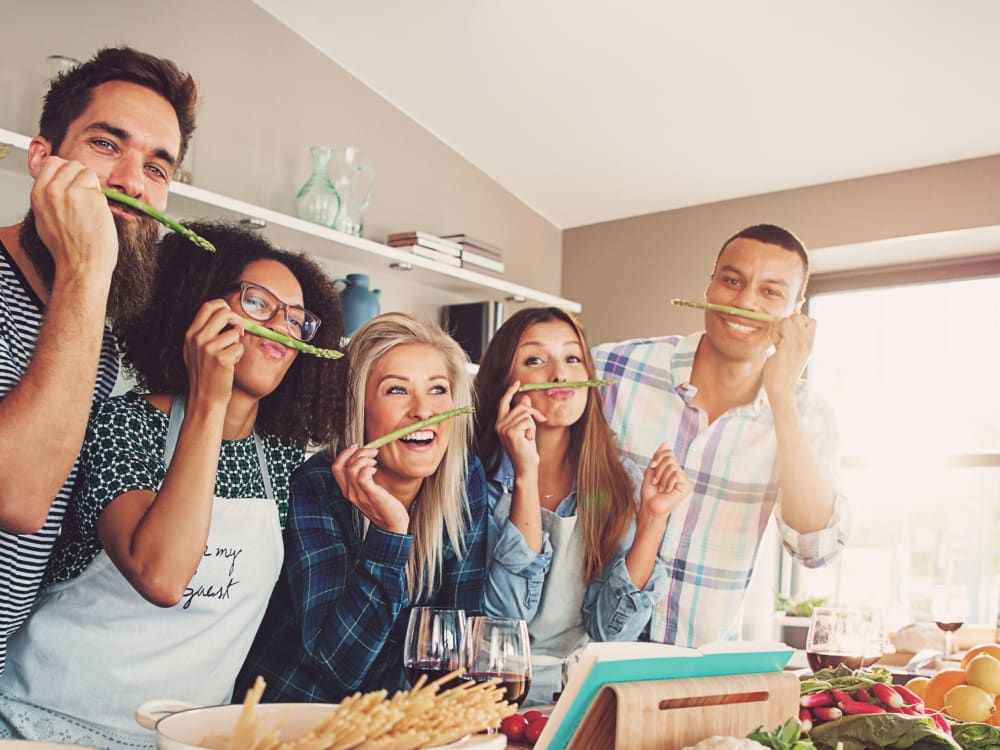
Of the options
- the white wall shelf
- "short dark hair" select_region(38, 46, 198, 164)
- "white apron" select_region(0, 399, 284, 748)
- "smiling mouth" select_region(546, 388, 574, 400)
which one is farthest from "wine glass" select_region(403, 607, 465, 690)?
the white wall shelf

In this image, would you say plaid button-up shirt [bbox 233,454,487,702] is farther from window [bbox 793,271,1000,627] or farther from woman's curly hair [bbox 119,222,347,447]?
window [bbox 793,271,1000,627]

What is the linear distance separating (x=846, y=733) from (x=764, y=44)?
2830 millimetres

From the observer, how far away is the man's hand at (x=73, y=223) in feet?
4.56

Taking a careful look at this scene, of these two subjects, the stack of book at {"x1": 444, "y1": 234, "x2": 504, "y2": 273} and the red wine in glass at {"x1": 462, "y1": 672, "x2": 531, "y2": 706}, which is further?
the stack of book at {"x1": 444, "y1": 234, "x2": 504, "y2": 273}

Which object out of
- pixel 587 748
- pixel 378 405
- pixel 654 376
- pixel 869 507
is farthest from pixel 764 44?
pixel 587 748

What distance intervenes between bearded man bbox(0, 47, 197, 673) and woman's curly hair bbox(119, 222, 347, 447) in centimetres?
6

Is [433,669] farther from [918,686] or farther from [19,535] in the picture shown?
[918,686]

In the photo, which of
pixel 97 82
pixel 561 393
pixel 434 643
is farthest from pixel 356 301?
pixel 434 643

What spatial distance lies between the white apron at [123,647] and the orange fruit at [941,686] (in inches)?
49.8

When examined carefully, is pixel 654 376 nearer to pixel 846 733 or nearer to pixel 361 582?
pixel 361 582

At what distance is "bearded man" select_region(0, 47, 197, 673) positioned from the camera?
53.6 inches

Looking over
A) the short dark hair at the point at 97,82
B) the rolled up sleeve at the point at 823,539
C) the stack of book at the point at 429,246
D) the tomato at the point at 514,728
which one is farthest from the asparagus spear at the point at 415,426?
the stack of book at the point at 429,246

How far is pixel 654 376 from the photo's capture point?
2.83 meters

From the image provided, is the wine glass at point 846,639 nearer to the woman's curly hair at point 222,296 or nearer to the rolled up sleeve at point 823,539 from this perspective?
the rolled up sleeve at point 823,539
